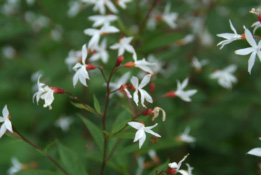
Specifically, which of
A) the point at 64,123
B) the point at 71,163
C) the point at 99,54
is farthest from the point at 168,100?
the point at 71,163

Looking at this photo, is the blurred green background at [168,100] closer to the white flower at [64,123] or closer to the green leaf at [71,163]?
the white flower at [64,123]

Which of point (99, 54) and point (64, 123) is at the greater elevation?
point (99, 54)

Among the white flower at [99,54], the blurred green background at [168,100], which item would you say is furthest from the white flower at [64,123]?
the white flower at [99,54]

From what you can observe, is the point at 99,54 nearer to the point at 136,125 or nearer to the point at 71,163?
the point at 71,163

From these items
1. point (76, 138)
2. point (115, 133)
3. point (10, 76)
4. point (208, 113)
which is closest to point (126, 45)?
point (115, 133)

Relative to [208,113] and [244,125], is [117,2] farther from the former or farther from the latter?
[244,125]
